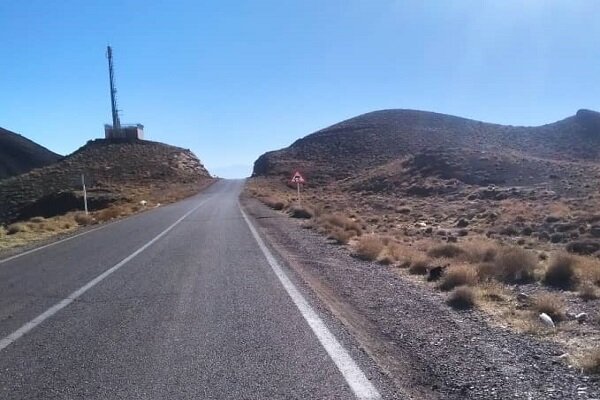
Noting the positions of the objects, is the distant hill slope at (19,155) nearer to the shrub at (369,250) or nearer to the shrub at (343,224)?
the shrub at (343,224)

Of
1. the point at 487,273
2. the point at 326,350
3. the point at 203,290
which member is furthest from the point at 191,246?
the point at 326,350

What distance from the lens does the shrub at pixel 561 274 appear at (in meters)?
10.1

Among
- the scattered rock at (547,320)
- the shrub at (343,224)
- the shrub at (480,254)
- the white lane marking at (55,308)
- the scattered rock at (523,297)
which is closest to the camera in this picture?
the white lane marking at (55,308)

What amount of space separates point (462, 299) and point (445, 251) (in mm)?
5959

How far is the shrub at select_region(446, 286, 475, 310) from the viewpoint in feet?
26.8

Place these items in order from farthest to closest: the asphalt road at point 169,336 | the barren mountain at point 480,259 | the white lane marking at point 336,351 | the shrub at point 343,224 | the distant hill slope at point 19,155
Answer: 1. the distant hill slope at point 19,155
2. the shrub at point 343,224
3. the barren mountain at point 480,259
4. the asphalt road at point 169,336
5. the white lane marking at point 336,351

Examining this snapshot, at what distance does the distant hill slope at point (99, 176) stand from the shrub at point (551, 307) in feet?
172

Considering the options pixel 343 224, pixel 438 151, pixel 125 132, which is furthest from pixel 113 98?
pixel 343 224

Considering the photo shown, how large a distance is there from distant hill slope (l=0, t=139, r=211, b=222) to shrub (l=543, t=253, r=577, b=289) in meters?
50.6

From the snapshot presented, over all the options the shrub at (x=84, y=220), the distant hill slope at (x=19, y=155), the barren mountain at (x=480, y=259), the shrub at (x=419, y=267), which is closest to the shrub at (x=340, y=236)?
the barren mountain at (x=480, y=259)

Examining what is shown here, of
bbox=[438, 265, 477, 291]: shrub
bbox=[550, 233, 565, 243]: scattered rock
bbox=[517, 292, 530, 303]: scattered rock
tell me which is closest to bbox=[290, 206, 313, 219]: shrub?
bbox=[550, 233, 565, 243]: scattered rock

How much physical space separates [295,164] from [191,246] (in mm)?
92006

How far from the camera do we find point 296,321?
7.26 meters

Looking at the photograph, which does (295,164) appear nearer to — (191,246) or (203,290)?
(191,246)
